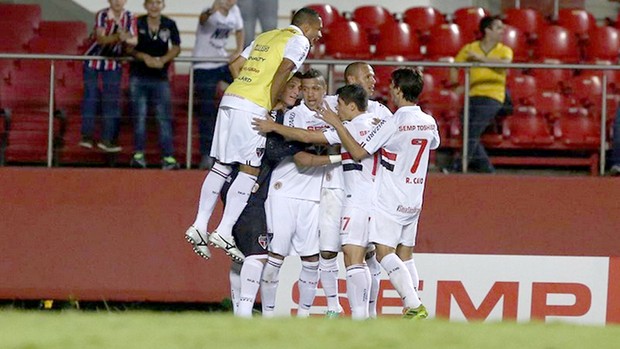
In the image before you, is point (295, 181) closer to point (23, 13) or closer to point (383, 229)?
point (383, 229)

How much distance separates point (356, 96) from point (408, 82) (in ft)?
1.54

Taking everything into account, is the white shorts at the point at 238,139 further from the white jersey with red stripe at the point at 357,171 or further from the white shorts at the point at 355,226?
the white shorts at the point at 355,226

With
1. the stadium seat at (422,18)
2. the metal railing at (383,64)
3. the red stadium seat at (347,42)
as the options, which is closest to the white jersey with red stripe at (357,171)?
the metal railing at (383,64)

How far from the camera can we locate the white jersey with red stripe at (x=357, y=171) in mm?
10852

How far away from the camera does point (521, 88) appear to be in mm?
13945

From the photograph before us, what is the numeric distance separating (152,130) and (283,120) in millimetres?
2707

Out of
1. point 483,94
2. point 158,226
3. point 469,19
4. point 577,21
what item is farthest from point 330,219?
point 577,21

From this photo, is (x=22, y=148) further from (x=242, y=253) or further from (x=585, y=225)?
(x=585, y=225)

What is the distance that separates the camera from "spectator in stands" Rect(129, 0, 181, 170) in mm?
13031

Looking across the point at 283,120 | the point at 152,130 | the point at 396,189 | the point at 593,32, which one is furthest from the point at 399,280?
the point at 593,32

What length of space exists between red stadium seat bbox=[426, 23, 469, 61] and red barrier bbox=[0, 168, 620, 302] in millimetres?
1875

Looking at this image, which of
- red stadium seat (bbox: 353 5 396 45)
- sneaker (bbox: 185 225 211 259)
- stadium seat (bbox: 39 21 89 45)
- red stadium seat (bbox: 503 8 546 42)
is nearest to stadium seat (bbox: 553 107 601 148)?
red stadium seat (bbox: 503 8 546 42)

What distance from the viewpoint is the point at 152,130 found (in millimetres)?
13359

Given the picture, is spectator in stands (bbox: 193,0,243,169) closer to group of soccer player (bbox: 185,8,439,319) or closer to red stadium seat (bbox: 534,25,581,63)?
group of soccer player (bbox: 185,8,439,319)
